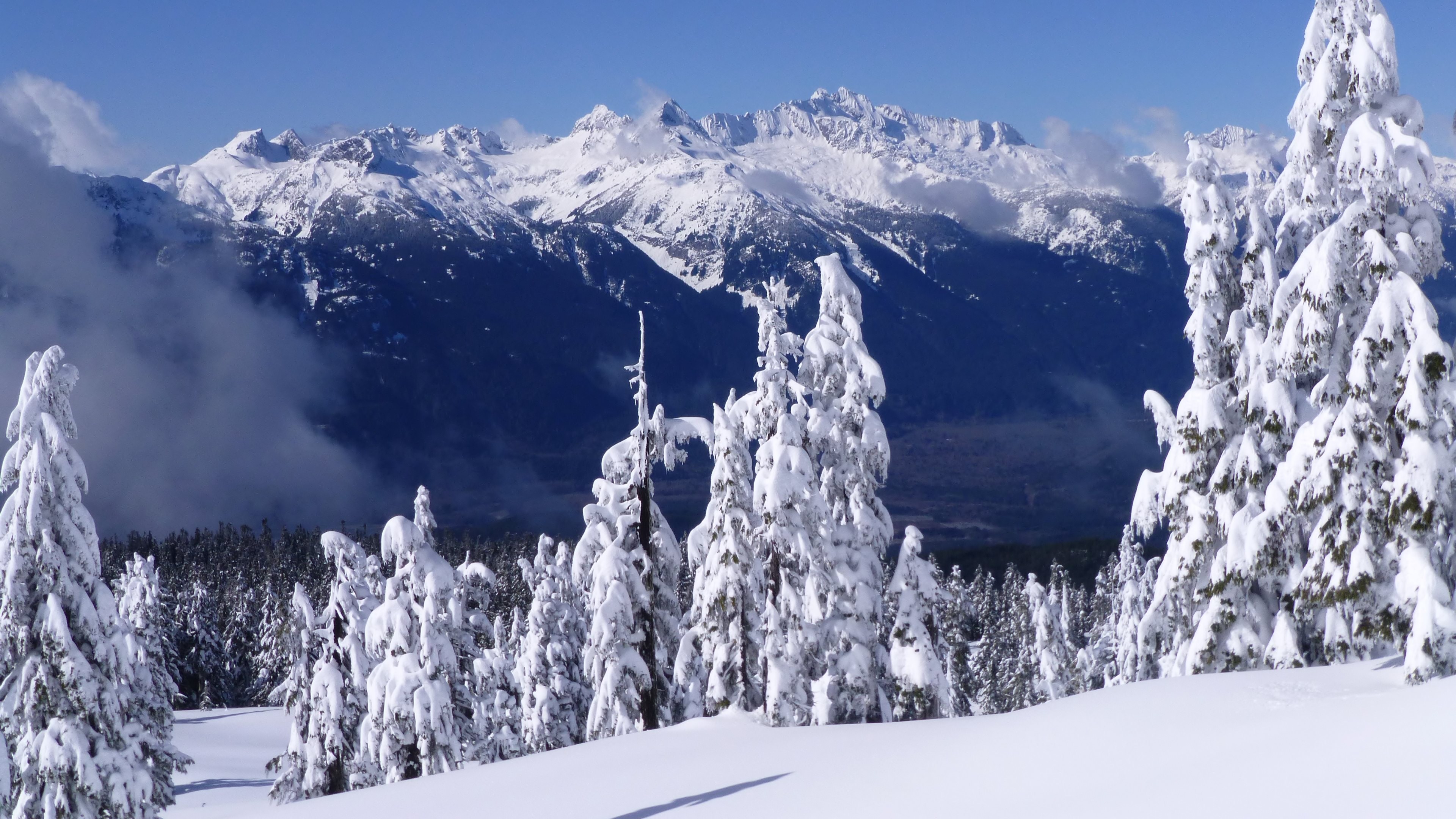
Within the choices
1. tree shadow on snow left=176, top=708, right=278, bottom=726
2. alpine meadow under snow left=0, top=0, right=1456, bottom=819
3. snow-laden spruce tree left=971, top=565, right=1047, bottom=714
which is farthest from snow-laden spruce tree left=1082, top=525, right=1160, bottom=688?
→ tree shadow on snow left=176, top=708, right=278, bottom=726

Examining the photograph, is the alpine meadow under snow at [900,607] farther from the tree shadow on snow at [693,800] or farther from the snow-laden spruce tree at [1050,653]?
the snow-laden spruce tree at [1050,653]

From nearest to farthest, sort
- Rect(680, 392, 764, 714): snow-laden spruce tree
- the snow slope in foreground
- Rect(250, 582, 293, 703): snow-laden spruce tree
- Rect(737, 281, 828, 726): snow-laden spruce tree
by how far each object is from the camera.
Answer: the snow slope in foreground → Rect(737, 281, 828, 726): snow-laden spruce tree → Rect(680, 392, 764, 714): snow-laden spruce tree → Rect(250, 582, 293, 703): snow-laden spruce tree

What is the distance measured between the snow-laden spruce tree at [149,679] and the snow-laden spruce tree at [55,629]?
2.48 ft

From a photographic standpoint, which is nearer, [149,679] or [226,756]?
[149,679]

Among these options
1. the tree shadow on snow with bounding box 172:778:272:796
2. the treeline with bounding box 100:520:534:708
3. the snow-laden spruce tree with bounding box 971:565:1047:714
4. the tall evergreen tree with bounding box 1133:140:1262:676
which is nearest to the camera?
the tall evergreen tree with bounding box 1133:140:1262:676

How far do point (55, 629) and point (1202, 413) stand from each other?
23.3 metres

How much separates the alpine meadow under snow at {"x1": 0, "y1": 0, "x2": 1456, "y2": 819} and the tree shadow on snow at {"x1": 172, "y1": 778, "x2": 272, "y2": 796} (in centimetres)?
2393

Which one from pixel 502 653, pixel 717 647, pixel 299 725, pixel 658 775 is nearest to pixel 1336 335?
pixel 658 775

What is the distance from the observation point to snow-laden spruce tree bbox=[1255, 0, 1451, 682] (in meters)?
16.3

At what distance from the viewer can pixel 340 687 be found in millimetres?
31938

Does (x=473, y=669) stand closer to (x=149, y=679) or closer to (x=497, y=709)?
(x=497, y=709)

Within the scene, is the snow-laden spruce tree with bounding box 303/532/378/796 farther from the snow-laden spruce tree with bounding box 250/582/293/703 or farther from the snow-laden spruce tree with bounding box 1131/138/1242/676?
the snow-laden spruce tree with bounding box 250/582/293/703

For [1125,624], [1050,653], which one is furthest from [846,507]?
[1050,653]

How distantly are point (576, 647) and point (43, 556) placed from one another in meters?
24.0
